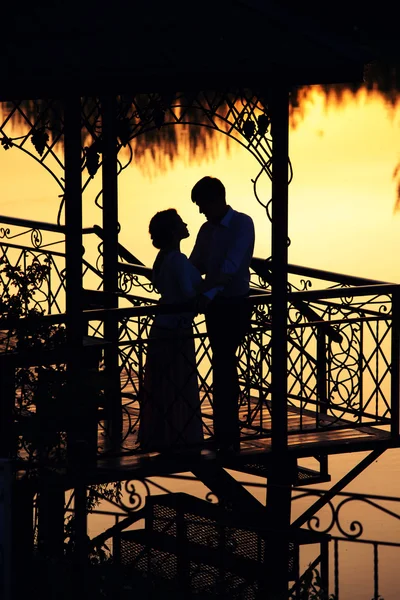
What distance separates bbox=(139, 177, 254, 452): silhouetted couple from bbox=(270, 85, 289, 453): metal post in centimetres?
17

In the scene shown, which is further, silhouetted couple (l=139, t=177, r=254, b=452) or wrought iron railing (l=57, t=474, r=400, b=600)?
wrought iron railing (l=57, t=474, r=400, b=600)

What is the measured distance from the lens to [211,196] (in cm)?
1041

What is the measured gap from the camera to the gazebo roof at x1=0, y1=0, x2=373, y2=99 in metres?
9.93

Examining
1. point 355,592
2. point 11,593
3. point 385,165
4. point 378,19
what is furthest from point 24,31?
point 378,19

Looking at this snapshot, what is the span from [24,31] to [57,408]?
2.34 metres

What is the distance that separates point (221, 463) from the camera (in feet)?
35.4

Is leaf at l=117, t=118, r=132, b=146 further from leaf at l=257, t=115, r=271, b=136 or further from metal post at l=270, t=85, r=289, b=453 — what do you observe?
metal post at l=270, t=85, r=289, b=453

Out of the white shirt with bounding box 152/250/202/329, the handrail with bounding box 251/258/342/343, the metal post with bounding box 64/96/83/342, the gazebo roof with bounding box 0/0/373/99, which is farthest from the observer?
the handrail with bounding box 251/258/342/343

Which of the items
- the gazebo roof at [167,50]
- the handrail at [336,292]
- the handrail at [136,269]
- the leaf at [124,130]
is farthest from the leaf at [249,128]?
the handrail at [136,269]

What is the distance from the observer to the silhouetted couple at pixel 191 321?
10.4m

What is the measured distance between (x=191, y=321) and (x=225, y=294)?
15.9 inches

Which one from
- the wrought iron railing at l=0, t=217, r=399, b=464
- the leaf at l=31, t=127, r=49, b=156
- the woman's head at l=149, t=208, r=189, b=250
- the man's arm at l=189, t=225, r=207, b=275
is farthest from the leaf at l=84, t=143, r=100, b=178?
the man's arm at l=189, t=225, r=207, b=275

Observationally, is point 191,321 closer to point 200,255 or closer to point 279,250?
point 200,255

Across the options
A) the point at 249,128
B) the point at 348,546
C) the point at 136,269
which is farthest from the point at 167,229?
the point at 348,546
